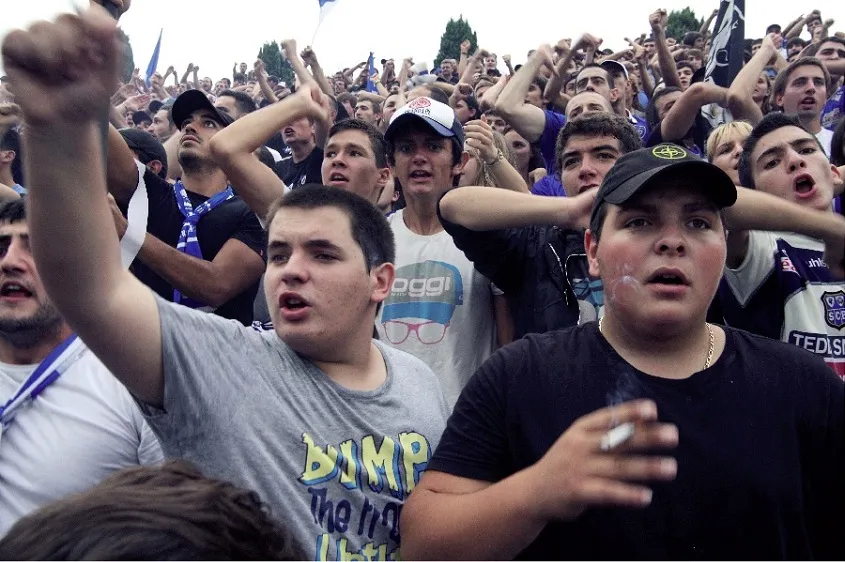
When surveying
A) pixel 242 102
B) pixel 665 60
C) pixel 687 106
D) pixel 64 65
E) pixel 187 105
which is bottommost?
pixel 64 65

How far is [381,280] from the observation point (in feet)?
7.60

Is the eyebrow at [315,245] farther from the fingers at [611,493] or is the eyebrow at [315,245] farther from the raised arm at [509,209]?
the fingers at [611,493]

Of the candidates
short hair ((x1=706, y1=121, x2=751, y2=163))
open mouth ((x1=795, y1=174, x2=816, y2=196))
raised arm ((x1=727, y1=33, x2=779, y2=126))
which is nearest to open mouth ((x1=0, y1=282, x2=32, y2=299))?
open mouth ((x1=795, y1=174, x2=816, y2=196))

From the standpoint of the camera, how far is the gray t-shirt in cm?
166

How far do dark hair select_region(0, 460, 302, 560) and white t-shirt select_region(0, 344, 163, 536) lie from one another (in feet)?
4.61

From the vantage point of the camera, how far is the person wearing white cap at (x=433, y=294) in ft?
10.3

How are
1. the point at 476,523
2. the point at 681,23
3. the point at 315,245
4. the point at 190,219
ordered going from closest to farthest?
1. the point at 476,523
2. the point at 315,245
3. the point at 190,219
4. the point at 681,23

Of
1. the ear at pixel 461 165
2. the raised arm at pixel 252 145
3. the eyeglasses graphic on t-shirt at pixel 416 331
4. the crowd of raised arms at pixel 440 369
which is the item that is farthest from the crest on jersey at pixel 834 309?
the raised arm at pixel 252 145

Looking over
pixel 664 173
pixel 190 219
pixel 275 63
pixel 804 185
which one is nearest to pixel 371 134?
pixel 190 219

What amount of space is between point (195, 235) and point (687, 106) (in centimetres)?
315

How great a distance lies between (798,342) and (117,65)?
2427mm

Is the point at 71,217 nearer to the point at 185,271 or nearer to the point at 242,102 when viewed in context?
the point at 185,271

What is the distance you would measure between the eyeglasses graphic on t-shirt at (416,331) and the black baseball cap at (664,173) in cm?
133

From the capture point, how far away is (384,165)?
418 cm
